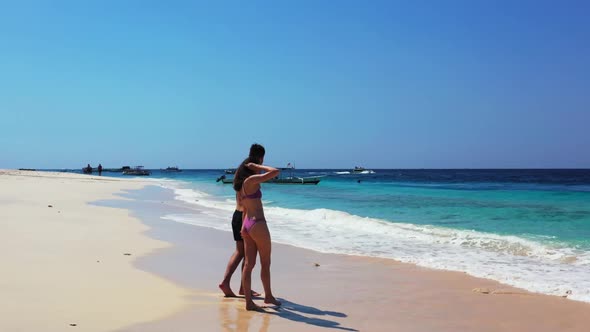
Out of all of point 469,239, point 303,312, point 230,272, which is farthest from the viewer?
point 469,239

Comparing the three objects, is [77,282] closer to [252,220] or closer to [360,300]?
[252,220]

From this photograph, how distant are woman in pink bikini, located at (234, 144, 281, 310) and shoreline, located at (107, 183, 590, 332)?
1.17 ft

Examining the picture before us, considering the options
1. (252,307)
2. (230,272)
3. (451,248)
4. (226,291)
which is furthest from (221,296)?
(451,248)

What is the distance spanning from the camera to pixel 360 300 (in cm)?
573

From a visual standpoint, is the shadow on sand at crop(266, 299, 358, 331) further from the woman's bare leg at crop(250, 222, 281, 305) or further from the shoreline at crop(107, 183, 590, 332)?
the woman's bare leg at crop(250, 222, 281, 305)

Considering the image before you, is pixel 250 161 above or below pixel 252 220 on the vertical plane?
above

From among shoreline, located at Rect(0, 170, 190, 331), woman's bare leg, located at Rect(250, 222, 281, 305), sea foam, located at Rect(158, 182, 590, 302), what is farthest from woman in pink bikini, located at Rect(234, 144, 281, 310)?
sea foam, located at Rect(158, 182, 590, 302)

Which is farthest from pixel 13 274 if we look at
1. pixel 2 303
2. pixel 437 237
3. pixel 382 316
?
pixel 437 237

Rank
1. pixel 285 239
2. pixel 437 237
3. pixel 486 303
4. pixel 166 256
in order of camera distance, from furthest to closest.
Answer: pixel 437 237 < pixel 285 239 < pixel 166 256 < pixel 486 303

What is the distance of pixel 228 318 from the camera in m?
4.83

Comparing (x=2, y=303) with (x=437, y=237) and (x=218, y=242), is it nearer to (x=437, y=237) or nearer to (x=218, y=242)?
(x=218, y=242)

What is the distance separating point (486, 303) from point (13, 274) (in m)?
5.92

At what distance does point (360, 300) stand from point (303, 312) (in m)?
0.89

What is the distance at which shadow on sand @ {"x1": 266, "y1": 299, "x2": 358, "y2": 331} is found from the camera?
473cm
